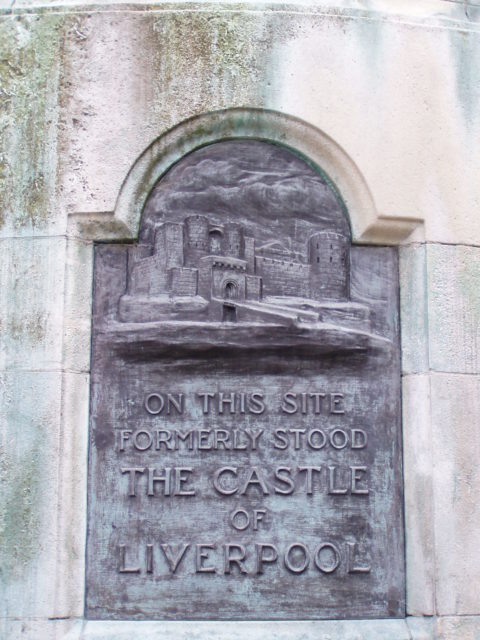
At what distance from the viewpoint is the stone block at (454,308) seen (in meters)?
5.84

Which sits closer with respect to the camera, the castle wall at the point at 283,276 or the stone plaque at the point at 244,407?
the stone plaque at the point at 244,407

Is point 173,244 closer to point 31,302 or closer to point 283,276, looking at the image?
point 283,276

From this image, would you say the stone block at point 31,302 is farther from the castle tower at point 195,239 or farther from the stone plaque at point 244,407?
the castle tower at point 195,239

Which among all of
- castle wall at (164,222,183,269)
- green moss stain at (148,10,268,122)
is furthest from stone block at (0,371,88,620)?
green moss stain at (148,10,268,122)

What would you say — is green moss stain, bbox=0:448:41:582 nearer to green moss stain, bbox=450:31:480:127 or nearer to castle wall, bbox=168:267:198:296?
castle wall, bbox=168:267:198:296

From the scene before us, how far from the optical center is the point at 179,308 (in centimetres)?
581

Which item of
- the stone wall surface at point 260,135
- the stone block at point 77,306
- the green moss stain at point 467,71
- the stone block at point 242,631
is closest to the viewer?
the stone block at point 242,631

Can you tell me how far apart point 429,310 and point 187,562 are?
2142mm

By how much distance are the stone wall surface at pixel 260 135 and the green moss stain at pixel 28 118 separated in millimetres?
11

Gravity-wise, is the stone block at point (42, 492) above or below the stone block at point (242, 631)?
above

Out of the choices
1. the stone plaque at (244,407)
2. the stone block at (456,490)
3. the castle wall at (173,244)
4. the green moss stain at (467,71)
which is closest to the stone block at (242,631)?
the stone plaque at (244,407)

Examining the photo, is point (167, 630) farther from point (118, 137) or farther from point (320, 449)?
point (118, 137)

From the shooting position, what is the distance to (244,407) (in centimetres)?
577

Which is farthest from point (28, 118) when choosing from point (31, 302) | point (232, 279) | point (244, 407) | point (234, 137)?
point (244, 407)
